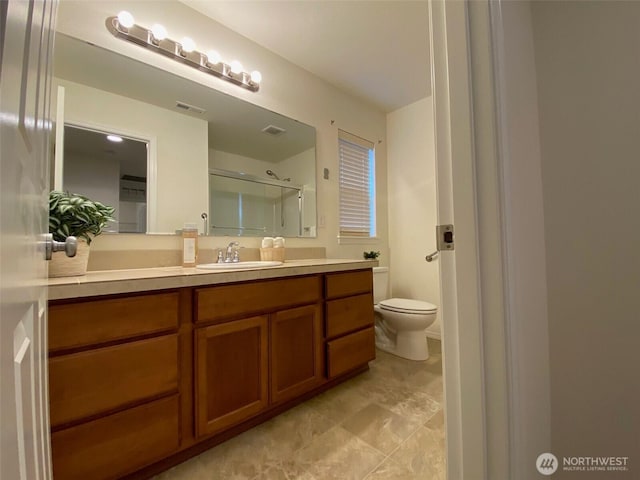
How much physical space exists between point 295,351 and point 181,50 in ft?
6.33

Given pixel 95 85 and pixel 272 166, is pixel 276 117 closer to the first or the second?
pixel 272 166

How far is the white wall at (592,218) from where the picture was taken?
69 centimetres

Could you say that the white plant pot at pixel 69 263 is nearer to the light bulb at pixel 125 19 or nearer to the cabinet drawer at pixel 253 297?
the cabinet drawer at pixel 253 297

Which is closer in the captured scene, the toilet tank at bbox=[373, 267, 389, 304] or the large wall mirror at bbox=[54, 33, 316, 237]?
the large wall mirror at bbox=[54, 33, 316, 237]

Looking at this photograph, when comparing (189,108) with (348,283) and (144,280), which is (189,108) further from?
(348,283)

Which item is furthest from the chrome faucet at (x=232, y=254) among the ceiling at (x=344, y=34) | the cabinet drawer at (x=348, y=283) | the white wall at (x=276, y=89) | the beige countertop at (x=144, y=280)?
the ceiling at (x=344, y=34)

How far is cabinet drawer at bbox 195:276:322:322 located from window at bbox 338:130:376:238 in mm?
1110

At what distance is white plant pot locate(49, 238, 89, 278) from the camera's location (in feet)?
3.42

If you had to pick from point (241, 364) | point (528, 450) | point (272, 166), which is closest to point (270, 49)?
point (272, 166)

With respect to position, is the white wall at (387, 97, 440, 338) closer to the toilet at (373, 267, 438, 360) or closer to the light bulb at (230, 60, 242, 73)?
the toilet at (373, 267, 438, 360)

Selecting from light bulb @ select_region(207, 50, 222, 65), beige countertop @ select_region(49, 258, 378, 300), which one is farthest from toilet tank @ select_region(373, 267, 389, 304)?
light bulb @ select_region(207, 50, 222, 65)

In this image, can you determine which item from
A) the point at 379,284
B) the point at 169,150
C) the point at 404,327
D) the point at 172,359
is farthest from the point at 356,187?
the point at 172,359

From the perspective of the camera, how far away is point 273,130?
2.09 metres

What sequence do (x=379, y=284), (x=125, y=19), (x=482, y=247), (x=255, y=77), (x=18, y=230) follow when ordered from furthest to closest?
(x=379, y=284) < (x=255, y=77) < (x=125, y=19) < (x=482, y=247) < (x=18, y=230)
